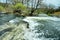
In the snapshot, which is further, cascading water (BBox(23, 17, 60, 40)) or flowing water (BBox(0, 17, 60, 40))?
cascading water (BBox(23, 17, 60, 40))

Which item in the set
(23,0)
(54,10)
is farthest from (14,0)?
(54,10)

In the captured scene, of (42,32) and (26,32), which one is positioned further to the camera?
(42,32)

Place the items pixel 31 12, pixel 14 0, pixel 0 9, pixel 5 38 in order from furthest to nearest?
pixel 14 0, pixel 0 9, pixel 31 12, pixel 5 38

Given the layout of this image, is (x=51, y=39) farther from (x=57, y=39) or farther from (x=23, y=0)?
(x=23, y=0)

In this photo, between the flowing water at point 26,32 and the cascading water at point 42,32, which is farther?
the cascading water at point 42,32

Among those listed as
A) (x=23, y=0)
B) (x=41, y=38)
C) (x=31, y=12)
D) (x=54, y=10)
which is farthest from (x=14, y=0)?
(x=41, y=38)

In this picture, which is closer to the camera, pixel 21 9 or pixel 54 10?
pixel 21 9

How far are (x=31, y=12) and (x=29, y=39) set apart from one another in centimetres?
3710

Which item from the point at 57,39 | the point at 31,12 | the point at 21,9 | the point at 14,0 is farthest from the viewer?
the point at 14,0

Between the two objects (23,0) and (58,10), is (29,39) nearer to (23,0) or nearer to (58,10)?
(23,0)

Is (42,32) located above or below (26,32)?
below

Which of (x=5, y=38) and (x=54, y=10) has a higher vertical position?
(x=5, y=38)

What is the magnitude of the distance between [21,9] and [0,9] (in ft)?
28.1

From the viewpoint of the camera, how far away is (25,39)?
45.6ft
